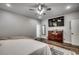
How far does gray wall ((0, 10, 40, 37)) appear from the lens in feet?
5.45

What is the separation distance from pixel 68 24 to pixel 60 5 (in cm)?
49

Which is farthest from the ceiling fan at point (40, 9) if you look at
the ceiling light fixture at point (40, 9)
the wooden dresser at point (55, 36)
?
the wooden dresser at point (55, 36)

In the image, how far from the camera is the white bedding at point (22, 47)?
61.1 inches

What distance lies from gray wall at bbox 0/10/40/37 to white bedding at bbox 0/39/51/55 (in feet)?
0.61

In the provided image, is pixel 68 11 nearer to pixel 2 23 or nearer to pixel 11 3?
pixel 11 3

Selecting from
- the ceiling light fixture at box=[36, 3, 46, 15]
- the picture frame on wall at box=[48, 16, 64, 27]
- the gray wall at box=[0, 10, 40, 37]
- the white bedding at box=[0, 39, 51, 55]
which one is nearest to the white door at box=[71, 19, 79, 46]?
the picture frame on wall at box=[48, 16, 64, 27]

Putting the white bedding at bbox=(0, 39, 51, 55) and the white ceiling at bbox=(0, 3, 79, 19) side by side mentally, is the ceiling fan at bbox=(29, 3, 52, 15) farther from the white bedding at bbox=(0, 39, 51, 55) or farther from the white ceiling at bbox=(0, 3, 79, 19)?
the white bedding at bbox=(0, 39, 51, 55)

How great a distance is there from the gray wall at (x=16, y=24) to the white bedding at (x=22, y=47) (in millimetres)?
186

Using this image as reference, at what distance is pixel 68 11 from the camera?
173 cm

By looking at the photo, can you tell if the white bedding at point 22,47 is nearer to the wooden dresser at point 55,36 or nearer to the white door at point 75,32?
the wooden dresser at point 55,36

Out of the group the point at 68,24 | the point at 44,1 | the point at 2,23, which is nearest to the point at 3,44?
the point at 2,23

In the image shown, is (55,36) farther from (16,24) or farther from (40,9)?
(16,24)

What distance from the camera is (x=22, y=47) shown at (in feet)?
5.32

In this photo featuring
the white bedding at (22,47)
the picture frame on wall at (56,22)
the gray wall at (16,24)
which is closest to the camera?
the white bedding at (22,47)
